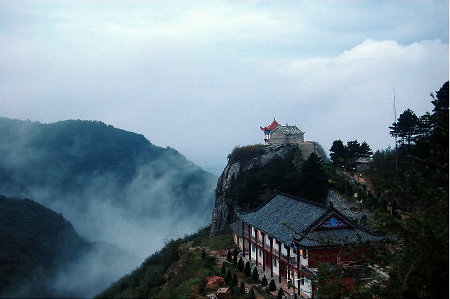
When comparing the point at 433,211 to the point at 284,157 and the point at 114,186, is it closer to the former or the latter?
the point at 284,157

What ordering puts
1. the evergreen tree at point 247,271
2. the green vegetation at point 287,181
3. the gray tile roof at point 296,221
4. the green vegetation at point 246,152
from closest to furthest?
the gray tile roof at point 296,221
the evergreen tree at point 247,271
the green vegetation at point 287,181
the green vegetation at point 246,152

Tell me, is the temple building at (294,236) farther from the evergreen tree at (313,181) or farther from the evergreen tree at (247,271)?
the evergreen tree at (313,181)

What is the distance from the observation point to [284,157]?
174 ft

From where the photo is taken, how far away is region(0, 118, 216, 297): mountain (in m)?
35.2

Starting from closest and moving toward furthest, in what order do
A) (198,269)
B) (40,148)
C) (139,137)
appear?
(198,269) → (40,148) → (139,137)

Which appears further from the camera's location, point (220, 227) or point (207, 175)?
point (207, 175)

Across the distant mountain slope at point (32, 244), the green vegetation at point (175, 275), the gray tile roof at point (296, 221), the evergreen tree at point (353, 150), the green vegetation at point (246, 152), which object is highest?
the green vegetation at point (246, 152)

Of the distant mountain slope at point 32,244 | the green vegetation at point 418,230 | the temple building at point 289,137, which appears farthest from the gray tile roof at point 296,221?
the temple building at point 289,137

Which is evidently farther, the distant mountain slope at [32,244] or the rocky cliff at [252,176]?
the rocky cliff at [252,176]

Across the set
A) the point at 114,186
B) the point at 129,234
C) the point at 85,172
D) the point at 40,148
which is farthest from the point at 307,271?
the point at 114,186

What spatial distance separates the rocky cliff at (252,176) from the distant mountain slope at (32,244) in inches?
948

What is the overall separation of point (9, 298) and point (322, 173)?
3233cm

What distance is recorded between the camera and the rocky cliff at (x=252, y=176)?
44062mm

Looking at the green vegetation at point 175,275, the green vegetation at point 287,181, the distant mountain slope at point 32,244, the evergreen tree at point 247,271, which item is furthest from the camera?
the green vegetation at point 287,181
